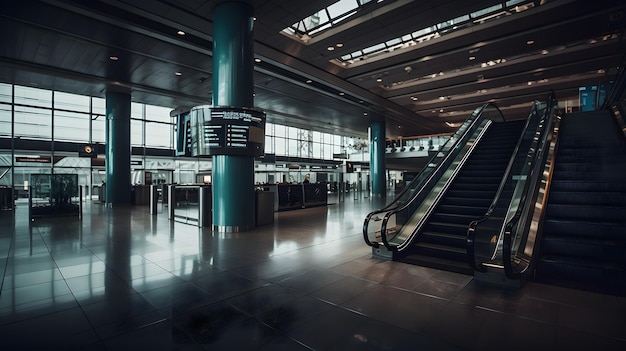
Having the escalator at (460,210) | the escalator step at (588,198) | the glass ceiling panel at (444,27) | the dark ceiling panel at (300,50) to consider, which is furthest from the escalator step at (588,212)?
the glass ceiling panel at (444,27)

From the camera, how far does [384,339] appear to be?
2469 millimetres

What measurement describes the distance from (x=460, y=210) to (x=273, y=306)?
4557 mm

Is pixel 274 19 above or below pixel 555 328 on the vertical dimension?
above

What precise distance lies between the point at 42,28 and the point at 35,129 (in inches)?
464

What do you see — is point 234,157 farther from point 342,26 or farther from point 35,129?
point 35,129

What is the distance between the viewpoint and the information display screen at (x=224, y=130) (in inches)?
289

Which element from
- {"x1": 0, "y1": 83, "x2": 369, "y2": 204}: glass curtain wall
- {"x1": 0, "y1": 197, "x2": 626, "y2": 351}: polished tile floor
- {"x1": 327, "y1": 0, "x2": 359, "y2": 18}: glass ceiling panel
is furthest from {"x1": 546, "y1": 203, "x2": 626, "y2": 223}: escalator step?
{"x1": 0, "y1": 83, "x2": 369, "y2": 204}: glass curtain wall

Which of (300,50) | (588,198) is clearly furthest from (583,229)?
(300,50)

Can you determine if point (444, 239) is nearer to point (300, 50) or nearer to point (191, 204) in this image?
point (191, 204)

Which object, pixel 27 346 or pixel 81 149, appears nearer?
pixel 27 346

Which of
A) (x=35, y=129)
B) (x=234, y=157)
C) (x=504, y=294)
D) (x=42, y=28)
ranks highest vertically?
(x=42, y=28)

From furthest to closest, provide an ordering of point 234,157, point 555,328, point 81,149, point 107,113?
point 81,149
point 107,113
point 234,157
point 555,328

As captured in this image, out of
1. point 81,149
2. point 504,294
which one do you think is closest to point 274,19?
point 504,294

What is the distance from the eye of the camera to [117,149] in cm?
1451
